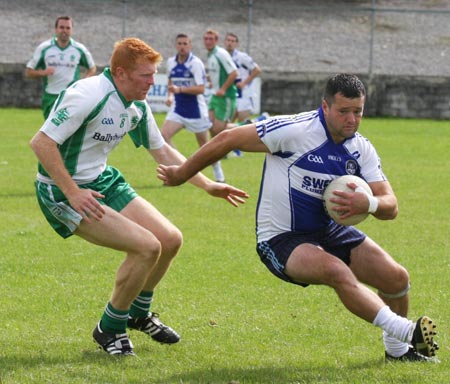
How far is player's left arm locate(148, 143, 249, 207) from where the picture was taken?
6730 mm

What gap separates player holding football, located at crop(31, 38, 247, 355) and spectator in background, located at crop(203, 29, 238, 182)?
37.2 feet

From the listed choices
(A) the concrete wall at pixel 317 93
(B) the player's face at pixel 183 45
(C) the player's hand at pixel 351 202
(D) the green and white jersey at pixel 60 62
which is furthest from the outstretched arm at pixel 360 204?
(A) the concrete wall at pixel 317 93

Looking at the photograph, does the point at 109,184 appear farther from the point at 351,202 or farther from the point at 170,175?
the point at 351,202

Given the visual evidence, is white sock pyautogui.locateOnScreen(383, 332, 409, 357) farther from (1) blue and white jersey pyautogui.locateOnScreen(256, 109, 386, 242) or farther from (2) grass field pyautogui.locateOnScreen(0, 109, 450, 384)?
(1) blue and white jersey pyautogui.locateOnScreen(256, 109, 386, 242)

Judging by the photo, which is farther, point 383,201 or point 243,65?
point 243,65

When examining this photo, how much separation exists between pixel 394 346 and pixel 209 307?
1.99 meters

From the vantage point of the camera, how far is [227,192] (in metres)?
6.73

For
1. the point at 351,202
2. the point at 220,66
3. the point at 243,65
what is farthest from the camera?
the point at 243,65

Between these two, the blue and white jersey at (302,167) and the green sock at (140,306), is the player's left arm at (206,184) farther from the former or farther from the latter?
the green sock at (140,306)

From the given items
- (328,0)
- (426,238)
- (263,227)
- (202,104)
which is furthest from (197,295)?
(328,0)

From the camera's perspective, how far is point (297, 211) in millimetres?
6254

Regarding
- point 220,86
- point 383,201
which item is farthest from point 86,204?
point 220,86

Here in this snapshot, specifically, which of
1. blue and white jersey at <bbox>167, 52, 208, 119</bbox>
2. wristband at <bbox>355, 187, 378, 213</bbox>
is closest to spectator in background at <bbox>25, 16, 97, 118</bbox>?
blue and white jersey at <bbox>167, 52, 208, 119</bbox>

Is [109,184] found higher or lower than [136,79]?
lower
